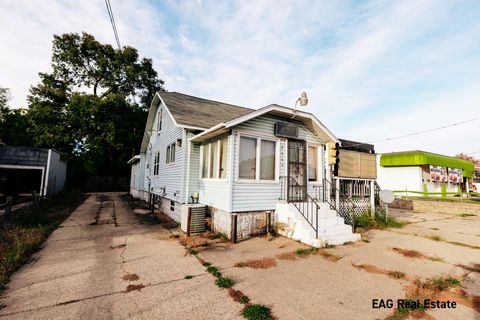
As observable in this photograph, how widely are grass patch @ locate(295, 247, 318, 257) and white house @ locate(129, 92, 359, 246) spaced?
12.4 inches

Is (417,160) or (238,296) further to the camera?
(417,160)

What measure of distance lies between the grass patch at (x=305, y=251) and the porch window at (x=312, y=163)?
3571mm

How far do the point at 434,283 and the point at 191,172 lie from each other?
27.5ft

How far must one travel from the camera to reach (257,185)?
810 centimetres

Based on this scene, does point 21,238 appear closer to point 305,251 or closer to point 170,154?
point 170,154

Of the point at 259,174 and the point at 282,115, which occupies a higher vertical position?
the point at 282,115

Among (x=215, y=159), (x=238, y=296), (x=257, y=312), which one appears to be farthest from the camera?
(x=215, y=159)

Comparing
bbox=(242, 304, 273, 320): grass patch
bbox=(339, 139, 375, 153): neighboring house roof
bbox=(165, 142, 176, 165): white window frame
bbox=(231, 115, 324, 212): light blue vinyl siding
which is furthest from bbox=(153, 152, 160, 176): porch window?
bbox=(242, 304, 273, 320): grass patch

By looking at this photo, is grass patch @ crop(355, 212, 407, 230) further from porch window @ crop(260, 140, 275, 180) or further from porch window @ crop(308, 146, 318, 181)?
porch window @ crop(260, 140, 275, 180)

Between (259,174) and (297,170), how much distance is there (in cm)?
180

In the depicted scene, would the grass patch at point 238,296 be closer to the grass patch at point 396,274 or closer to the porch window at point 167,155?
the grass patch at point 396,274

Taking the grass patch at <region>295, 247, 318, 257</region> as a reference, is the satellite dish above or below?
above

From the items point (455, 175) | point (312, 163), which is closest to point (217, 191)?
point (312, 163)

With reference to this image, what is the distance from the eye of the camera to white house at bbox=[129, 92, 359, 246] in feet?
25.1
